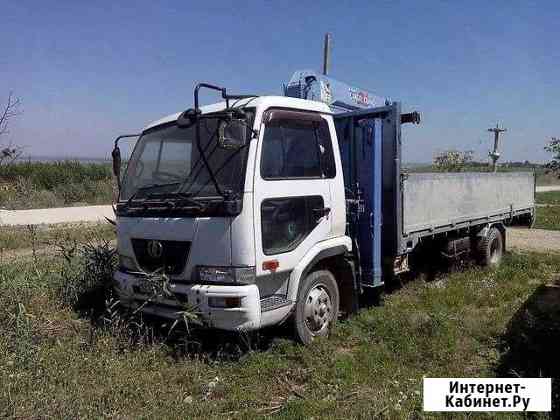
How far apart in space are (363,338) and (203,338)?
5.57 ft

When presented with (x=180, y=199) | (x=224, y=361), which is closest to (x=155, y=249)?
(x=180, y=199)

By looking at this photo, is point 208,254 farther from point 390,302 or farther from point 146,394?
point 390,302

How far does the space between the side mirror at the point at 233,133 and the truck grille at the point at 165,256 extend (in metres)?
0.99

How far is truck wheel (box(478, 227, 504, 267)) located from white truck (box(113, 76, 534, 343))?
2.58 metres

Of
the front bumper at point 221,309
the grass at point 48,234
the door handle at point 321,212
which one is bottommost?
the grass at point 48,234

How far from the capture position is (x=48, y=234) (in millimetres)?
12625

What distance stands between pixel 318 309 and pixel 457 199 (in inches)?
138

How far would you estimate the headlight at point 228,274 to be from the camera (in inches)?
159

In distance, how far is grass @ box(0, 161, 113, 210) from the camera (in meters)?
23.0

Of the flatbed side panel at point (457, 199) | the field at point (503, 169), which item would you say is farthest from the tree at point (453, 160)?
the flatbed side panel at point (457, 199)

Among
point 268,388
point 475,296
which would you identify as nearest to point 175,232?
point 268,388

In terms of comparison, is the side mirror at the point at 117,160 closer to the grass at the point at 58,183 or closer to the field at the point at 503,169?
the field at the point at 503,169

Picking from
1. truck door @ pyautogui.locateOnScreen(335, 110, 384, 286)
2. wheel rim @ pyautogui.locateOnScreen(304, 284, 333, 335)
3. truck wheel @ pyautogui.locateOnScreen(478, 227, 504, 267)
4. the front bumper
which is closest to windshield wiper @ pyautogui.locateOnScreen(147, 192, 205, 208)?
the front bumper

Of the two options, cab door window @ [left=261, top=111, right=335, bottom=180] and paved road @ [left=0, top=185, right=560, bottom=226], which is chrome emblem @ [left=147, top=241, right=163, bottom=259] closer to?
cab door window @ [left=261, top=111, right=335, bottom=180]
